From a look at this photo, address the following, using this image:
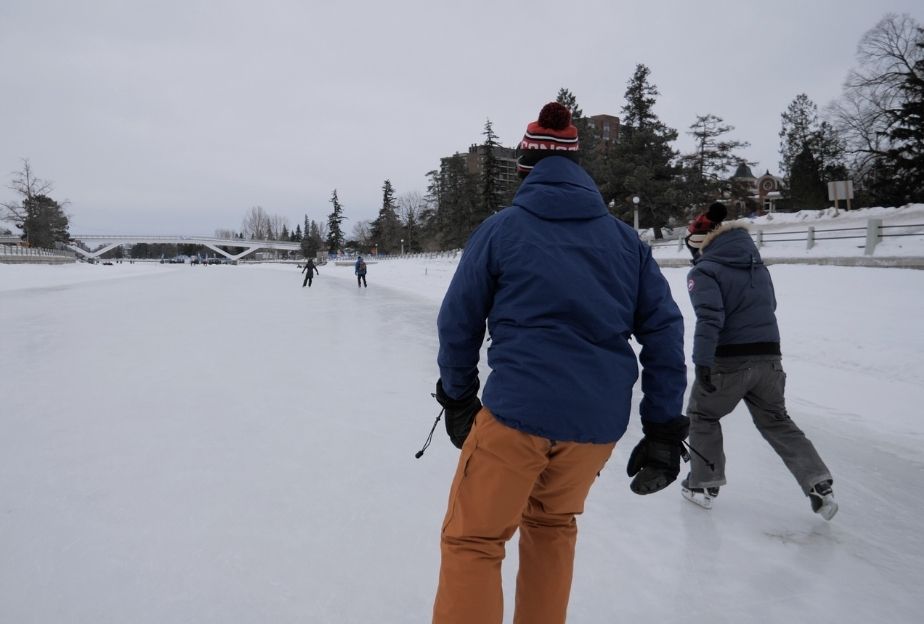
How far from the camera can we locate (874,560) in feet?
8.29

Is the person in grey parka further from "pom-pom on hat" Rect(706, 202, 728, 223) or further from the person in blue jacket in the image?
the person in blue jacket

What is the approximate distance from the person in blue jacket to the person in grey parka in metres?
1.30

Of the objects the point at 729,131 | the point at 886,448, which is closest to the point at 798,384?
the point at 886,448

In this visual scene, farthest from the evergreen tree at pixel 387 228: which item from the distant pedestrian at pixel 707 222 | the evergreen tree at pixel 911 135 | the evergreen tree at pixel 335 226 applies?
the distant pedestrian at pixel 707 222

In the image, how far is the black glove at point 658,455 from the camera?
169 cm

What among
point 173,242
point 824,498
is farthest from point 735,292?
point 173,242

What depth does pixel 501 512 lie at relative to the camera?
56.6 inches

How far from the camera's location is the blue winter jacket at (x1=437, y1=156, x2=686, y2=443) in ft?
4.79

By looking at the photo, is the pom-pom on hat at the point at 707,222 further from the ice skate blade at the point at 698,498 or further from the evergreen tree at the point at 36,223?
the evergreen tree at the point at 36,223

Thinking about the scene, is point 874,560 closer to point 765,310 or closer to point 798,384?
point 765,310

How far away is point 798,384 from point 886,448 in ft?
6.66

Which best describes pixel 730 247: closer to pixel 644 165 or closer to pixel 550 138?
pixel 550 138

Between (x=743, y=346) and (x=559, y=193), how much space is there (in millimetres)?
1899

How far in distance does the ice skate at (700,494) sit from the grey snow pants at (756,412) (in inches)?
2.2
